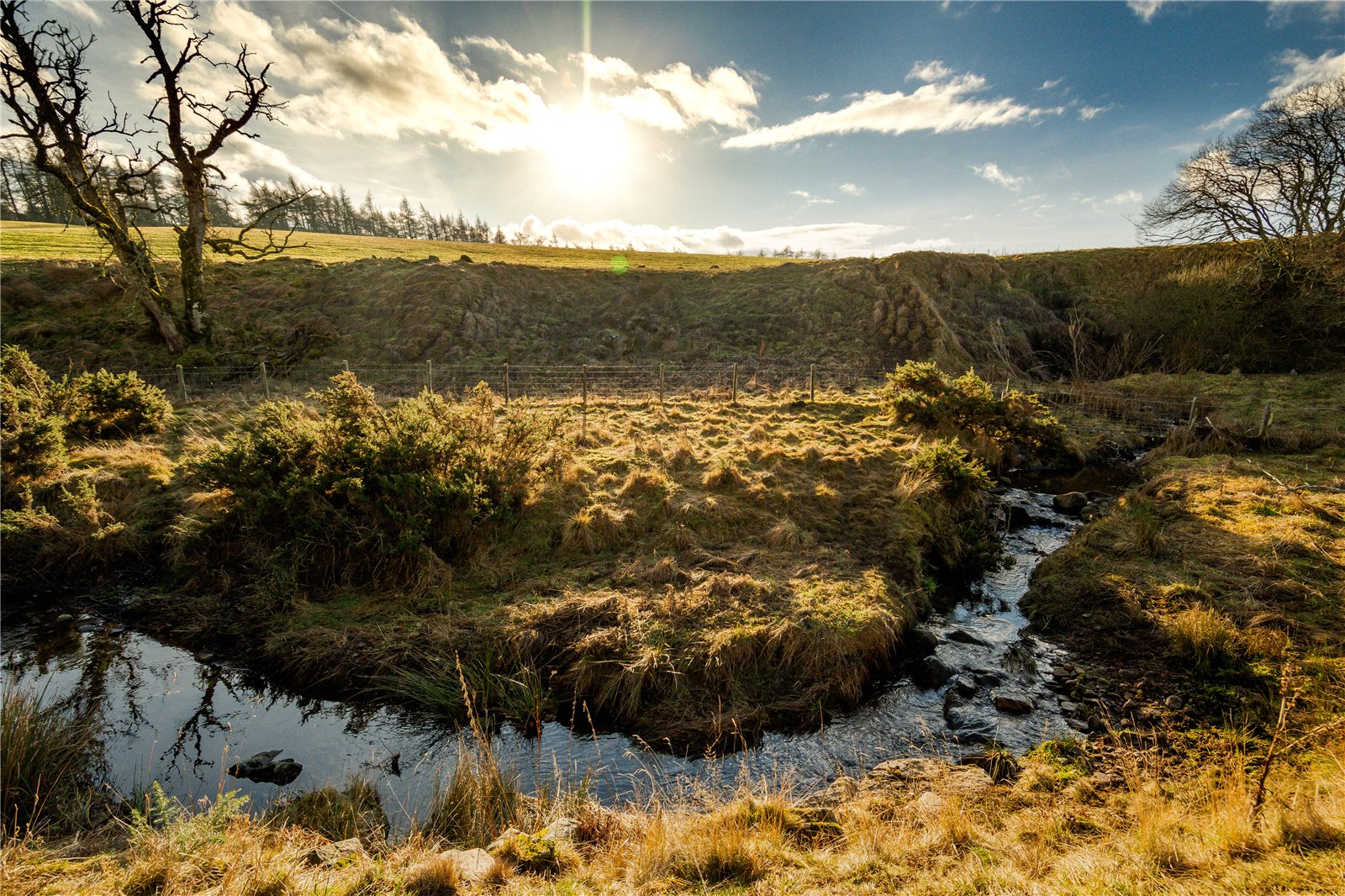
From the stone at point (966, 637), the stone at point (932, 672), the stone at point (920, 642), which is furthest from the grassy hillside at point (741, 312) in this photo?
the stone at point (932, 672)

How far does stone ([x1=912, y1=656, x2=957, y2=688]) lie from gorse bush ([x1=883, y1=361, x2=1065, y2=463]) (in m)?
10.3

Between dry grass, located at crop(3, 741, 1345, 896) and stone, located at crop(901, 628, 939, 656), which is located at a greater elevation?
dry grass, located at crop(3, 741, 1345, 896)

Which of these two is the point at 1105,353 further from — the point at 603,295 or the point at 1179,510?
the point at 603,295

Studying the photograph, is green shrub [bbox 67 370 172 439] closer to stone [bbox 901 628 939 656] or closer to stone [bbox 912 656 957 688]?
stone [bbox 901 628 939 656]

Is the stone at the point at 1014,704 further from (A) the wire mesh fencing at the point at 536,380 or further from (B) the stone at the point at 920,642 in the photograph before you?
(A) the wire mesh fencing at the point at 536,380

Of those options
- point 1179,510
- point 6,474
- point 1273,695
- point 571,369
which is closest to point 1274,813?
point 1273,695

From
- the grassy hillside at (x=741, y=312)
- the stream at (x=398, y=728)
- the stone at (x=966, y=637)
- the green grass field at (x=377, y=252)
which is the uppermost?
the green grass field at (x=377, y=252)

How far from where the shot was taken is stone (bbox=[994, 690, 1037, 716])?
6832 mm

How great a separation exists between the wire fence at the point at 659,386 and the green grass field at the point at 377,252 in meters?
16.0

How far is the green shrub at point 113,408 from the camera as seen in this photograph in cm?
1259

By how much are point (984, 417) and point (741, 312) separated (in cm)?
2121

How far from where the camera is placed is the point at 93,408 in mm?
12922

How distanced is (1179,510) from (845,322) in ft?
80.0

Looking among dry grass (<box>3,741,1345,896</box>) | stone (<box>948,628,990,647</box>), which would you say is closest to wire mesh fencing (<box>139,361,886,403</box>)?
stone (<box>948,628,990,647</box>)
